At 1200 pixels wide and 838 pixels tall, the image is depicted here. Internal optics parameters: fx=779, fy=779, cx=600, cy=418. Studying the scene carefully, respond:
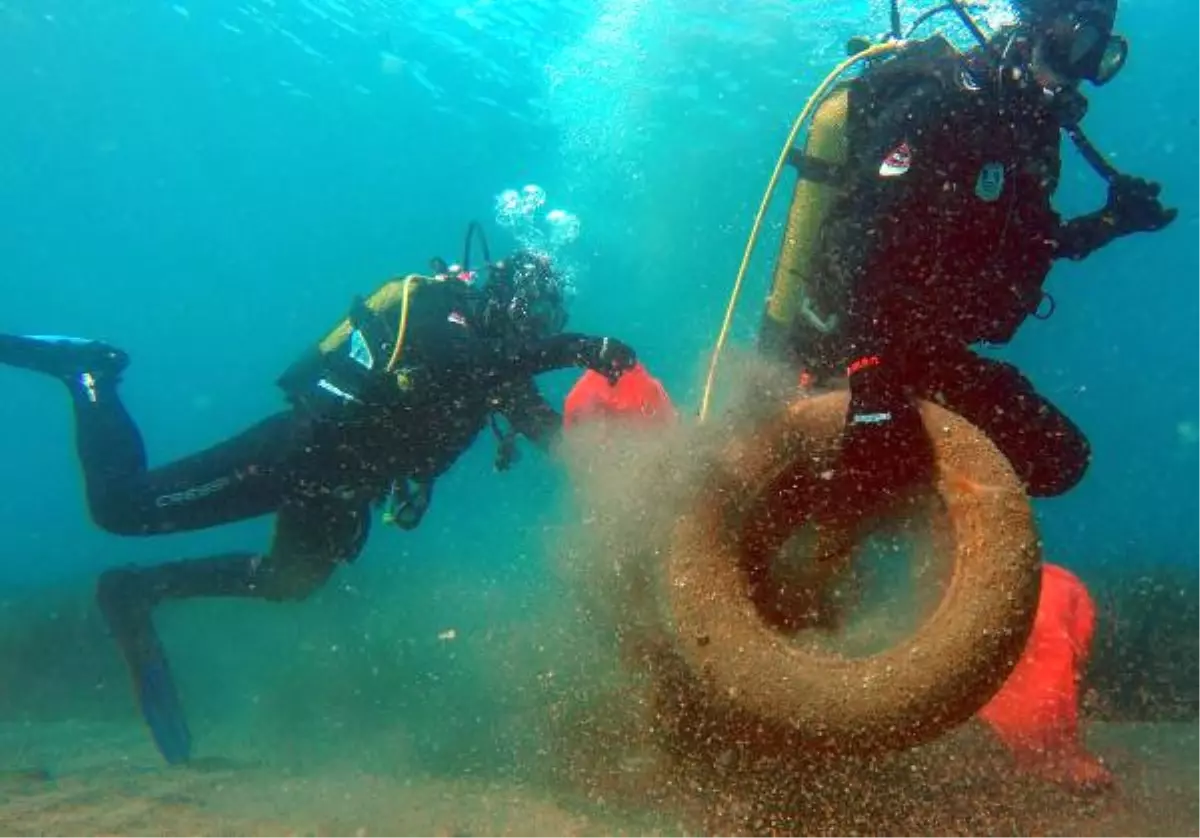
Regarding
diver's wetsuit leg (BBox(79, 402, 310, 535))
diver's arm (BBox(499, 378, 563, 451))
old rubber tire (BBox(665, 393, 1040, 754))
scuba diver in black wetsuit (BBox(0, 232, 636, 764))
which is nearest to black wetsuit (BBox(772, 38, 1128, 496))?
old rubber tire (BBox(665, 393, 1040, 754))

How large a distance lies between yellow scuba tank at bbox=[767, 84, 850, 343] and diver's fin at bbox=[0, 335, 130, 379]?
7036 millimetres

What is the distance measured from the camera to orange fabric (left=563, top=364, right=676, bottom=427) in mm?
5926

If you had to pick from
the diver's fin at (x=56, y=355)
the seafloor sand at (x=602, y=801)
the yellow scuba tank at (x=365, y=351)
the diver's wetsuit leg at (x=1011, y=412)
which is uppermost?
the diver's fin at (x=56, y=355)

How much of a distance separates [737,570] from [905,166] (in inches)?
87.6

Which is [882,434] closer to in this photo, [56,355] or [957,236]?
[957,236]

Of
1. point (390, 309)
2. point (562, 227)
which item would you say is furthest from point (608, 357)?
point (562, 227)

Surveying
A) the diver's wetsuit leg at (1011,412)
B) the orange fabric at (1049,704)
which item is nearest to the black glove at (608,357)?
the diver's wetsuit leg at (1011,412)

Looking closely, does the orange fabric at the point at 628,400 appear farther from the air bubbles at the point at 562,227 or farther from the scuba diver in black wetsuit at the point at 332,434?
the air bubbles at the point at 562,227

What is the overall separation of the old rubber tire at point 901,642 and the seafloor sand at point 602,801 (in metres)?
0.83

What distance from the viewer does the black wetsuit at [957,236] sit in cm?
393

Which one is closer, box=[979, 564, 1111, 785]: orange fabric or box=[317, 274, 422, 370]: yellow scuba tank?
box=[979, 564, 1111, 785]: orange fabric

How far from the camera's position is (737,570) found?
3.37m

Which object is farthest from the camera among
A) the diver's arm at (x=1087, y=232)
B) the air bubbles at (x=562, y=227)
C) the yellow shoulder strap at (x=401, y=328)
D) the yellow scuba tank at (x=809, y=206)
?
the air bubbles at (x=562, y=227)

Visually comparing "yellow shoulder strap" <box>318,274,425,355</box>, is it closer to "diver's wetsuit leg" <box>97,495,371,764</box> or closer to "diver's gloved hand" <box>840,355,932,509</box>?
"diver's wetsuit leg" <box>97,495,371,764</box>
